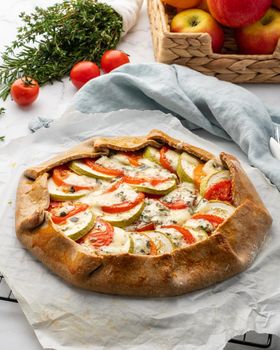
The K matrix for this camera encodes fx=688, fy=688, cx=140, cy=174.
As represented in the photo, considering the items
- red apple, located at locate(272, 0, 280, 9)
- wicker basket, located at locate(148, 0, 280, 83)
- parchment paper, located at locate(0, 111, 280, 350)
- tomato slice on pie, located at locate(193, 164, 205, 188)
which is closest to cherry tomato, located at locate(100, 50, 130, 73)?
wicker basket, located at locate(148, 0, 280, 83)

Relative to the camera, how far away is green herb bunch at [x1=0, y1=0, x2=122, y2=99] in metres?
5.16

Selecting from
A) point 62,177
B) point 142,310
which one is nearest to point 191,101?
point 62,177

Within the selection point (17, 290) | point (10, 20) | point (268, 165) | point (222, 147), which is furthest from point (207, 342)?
point (10, 20)

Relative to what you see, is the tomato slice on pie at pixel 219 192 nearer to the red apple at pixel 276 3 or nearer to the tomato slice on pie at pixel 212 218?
the tomato slice on pie at pixel 212 218

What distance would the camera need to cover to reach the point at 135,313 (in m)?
3.21

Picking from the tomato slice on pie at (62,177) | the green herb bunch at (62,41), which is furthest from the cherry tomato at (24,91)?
the tomato slice on pie at (62,177)

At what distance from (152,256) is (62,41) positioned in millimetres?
2519

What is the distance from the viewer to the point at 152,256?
3314mm

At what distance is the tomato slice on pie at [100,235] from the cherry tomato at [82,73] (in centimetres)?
177

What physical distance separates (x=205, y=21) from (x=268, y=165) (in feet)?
4.23

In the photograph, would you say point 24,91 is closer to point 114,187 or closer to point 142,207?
point 114,187

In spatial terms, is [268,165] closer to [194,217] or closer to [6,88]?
[194,217]

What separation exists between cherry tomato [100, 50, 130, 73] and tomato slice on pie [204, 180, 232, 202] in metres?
1.70

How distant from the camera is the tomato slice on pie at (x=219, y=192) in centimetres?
376
